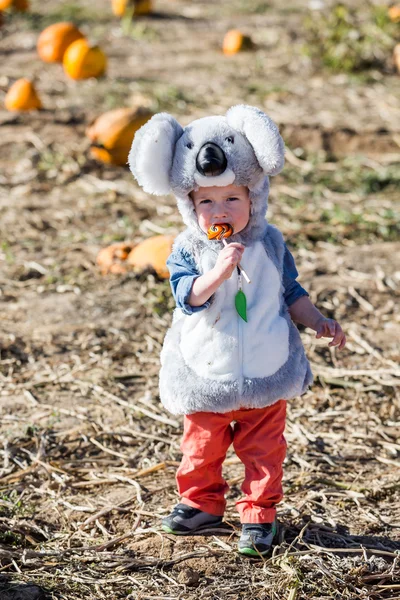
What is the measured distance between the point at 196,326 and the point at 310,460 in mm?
1228

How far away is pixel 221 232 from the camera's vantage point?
330 centimetres

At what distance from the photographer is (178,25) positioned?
474 inches

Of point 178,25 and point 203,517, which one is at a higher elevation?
point 178,25

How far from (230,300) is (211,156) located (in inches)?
19.7

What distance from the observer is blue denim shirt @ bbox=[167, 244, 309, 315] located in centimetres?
329

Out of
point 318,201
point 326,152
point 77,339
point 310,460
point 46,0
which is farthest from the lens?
point 46,0

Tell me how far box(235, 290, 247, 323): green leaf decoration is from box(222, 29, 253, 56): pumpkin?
8.01 meters

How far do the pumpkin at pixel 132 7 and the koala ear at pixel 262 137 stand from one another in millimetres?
9197

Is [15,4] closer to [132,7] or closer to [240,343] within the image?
[132,7]

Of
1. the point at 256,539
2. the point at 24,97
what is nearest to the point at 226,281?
the point at 256,539

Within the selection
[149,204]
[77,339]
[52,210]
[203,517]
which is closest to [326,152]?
[149,204]

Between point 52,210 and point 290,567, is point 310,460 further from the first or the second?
point 52,210

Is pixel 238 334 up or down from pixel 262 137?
down

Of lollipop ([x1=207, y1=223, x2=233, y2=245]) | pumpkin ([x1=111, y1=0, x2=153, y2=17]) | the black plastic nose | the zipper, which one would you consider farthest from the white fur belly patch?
pumpkin ([x1=111, y1=0, x2=153, y2=17])
